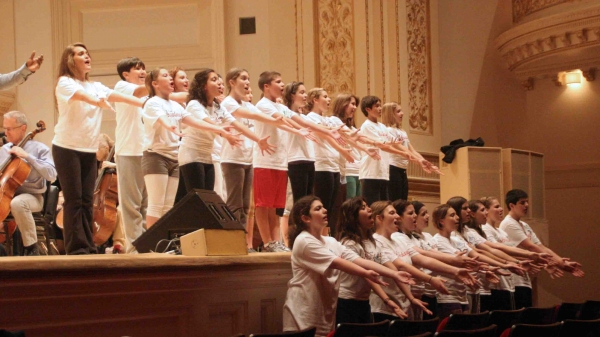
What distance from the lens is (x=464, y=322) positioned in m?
4.59

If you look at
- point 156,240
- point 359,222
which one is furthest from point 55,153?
point 359,222

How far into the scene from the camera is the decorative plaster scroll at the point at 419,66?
9.55 meters

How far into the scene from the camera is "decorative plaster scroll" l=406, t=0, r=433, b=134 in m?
9.55

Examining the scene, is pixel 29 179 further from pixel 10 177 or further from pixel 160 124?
pixel 160 124

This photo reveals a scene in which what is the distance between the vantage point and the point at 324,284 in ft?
15.3

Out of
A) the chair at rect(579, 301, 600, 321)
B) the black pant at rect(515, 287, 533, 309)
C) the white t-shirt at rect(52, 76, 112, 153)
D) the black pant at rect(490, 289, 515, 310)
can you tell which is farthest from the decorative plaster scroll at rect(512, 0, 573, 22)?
the white t-shirt at rect(52, 76, 112, 153)

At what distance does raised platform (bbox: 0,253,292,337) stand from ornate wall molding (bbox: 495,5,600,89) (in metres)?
5.37

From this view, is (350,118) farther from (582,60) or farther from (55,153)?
(582,60)

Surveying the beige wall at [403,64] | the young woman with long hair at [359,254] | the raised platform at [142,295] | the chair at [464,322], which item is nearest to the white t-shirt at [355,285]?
the young woman with long hair at [359,254]

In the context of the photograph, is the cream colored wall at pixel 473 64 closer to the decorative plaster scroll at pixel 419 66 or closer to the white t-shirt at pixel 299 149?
the decorative plaster scroll at pixel 419 66

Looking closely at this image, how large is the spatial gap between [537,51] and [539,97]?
898 millimetres

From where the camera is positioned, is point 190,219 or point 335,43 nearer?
point 190,219

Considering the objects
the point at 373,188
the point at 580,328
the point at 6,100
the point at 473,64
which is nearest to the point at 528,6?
the point at 473,64

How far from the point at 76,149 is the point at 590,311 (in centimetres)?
336
